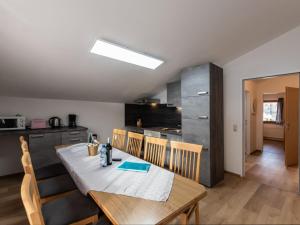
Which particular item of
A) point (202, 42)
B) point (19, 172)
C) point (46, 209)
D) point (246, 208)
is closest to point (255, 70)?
point (202, 42)

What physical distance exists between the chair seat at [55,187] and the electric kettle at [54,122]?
6.34ft

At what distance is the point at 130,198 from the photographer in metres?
1.09

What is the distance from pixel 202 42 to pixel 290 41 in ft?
4.76

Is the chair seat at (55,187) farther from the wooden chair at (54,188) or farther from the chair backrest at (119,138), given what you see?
the chair backrest at (119,138)

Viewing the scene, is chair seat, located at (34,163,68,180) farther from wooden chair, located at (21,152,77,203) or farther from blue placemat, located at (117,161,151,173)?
blue placemat, located at (117,161,151,173)

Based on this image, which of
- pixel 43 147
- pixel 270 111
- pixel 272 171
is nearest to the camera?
pixel 43 147

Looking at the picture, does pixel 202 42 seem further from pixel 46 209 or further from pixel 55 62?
pixel 46 209

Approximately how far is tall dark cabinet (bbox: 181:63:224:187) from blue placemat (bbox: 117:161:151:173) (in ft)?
4.87

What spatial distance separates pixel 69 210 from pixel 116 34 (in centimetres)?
194

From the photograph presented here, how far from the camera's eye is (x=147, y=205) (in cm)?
102

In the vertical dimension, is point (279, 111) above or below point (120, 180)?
above

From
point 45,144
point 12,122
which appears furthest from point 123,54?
point 12,122

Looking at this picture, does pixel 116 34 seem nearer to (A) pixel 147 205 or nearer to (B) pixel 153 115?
(A) pixel 147 205

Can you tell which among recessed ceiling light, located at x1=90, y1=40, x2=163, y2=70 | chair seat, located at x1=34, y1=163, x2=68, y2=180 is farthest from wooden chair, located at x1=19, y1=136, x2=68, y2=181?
recessed ceiling light, located at x1=90, y1=40, x2=163, y2=70
